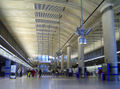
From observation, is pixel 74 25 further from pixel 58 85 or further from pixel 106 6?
pixel 58 85

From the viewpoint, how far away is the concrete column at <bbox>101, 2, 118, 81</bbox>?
47.4 ft

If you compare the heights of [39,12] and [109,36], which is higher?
[39,12]

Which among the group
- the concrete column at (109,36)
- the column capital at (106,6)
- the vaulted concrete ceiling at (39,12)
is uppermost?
the vaulted concrete ceiling at (39,12)

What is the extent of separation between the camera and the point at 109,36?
1504cm

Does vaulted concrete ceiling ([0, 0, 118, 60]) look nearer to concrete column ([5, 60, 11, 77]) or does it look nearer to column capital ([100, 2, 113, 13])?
column capital ([100, 2, 113, 13])

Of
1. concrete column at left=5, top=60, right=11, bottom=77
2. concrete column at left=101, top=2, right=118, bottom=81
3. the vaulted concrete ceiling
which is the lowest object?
concrete column at left=5, top=60, right=11, bottom=77

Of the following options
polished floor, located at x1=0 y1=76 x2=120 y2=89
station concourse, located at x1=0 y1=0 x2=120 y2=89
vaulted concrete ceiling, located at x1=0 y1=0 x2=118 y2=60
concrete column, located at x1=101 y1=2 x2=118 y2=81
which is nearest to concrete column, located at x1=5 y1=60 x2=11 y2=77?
station concourse, located at x1=0 y1=0 x2=120 y2=89

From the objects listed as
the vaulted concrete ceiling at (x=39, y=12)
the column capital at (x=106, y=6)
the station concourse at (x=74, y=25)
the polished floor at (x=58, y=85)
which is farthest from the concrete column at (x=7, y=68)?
the column capital at (x=106, y=6)

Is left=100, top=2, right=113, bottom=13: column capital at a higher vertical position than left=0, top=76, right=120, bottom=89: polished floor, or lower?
higher

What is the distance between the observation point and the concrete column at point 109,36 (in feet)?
47.4

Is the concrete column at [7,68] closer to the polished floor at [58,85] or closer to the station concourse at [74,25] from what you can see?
the station concourse at [74,25]

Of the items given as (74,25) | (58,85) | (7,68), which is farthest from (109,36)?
(7,68)

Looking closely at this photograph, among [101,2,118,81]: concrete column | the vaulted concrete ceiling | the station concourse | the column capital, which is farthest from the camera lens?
the vaulted concrete ceiling

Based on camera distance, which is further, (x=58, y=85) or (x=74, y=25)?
(x=74, y=25)
